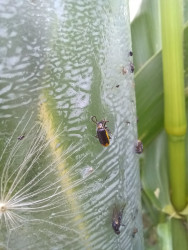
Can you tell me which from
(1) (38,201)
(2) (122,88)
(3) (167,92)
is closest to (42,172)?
(1) (38,201)

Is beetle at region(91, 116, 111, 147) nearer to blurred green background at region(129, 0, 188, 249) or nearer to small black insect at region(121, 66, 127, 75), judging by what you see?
small black insect at region(121, 66, 127, 75)

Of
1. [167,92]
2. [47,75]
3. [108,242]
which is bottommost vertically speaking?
[108,242]

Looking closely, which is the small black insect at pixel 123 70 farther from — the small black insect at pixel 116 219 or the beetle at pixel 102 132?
the small black insect at pixel 116 219

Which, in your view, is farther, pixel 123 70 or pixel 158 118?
pixel 158 118

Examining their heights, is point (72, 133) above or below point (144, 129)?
above

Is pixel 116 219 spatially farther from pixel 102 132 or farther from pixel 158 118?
pixel 158 118

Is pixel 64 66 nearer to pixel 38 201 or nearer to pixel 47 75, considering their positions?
pixel 47 75

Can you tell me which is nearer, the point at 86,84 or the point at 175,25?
the point at 86,84

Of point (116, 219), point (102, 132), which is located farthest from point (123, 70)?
point (116, 219)

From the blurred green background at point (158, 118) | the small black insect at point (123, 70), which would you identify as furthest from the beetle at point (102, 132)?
the blurred green background at point (158, 118)
